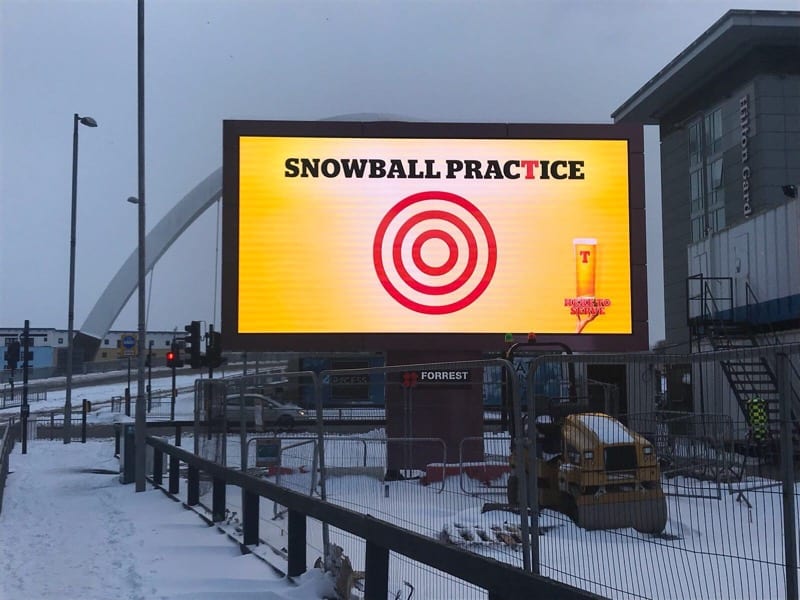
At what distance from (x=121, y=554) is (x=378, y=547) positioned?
14.0 feet

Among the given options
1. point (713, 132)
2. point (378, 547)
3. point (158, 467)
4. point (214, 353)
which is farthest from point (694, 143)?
point (378, 547)

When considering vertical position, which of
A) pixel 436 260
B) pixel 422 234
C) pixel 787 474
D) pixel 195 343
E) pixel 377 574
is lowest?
pixel 377 574

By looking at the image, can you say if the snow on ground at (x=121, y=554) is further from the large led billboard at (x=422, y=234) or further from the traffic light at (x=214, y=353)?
the traffic light at (x=214, y=353)

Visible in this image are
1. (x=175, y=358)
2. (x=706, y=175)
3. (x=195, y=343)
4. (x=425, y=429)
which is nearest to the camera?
(x=425, y=429)

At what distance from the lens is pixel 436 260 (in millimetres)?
19922

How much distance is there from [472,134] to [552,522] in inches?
639

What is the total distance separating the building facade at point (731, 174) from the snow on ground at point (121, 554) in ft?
55.9

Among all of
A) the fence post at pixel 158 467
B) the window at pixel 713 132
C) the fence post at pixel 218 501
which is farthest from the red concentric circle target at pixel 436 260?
the window at pixel 713 132

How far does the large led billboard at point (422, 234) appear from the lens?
19.9 metres

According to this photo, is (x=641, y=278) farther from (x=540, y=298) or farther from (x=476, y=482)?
(x=476, y=482)

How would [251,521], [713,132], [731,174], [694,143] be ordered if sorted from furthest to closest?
[694,143] → [713,132] → [731,174] → [251,521]

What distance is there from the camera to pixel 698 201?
182ft

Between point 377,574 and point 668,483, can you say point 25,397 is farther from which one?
point 668,483

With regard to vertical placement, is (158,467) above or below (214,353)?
below
